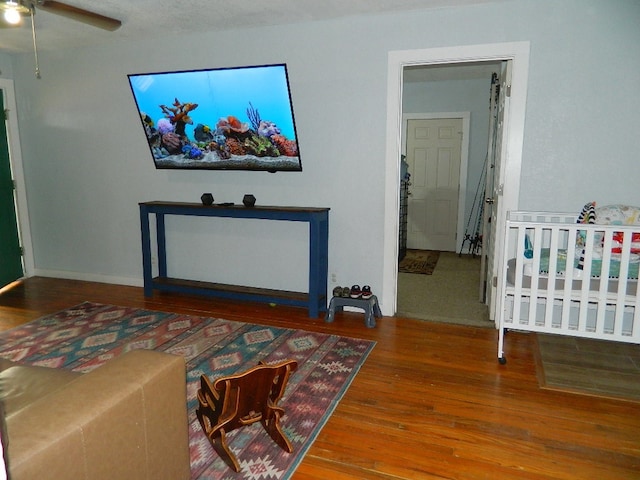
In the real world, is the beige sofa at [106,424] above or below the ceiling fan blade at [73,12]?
below

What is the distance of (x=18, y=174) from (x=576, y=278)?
5.39 meters

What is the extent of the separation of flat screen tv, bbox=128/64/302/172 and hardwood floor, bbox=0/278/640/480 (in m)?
1.61

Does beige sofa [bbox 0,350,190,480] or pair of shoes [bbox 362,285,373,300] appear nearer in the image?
beige sofa [bbox 0,350,190,480]

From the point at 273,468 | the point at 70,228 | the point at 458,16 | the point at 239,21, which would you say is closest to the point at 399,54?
the point at 458,16

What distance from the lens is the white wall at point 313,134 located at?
123 inches

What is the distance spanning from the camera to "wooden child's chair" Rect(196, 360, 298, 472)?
6.18 ft

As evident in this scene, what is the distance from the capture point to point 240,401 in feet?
6.32

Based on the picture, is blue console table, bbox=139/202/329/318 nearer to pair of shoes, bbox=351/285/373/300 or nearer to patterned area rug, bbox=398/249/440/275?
pair of shoes, bbox=351/285/373/300

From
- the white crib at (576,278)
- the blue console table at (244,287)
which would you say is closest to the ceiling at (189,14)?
the blue console table at (244,287)

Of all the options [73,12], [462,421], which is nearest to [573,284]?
[462,421]

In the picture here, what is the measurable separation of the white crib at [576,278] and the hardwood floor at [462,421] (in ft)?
1.21

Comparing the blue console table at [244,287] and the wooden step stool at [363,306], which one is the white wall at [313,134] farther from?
the wooden step stool at [363,306]

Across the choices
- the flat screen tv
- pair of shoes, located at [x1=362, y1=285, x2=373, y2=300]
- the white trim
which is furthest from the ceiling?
the white trim

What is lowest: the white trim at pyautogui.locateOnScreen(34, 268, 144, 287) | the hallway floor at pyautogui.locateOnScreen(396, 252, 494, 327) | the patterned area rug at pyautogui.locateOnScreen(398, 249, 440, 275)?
the hallway floor at pyautogui.locateOnScreen(396, 252, 494, 327)
